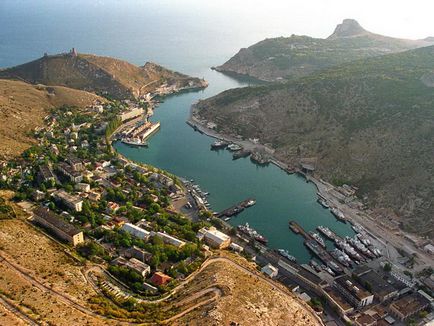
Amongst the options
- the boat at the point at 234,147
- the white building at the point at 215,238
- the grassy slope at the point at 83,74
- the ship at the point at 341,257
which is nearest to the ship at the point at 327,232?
the ship at the point at 341,257

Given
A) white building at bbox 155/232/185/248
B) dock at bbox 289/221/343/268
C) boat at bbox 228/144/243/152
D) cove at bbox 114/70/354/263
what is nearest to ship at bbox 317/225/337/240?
cove at bbox 114/70/354/263

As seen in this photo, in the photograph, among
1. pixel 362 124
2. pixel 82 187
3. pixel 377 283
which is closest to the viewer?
pixel 377 283

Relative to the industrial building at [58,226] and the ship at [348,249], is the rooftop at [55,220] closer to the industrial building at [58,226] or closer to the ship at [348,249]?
the industrial building at [58,226]

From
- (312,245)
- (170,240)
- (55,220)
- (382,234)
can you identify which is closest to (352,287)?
(312,245)

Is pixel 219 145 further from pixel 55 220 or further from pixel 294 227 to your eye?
pixel 55 220

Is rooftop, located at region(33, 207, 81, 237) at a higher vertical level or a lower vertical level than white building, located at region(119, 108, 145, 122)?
lower

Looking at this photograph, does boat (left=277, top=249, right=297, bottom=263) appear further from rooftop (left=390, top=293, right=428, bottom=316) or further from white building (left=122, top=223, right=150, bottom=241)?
white building (left=122, top=223, right=150, bottom=241)
